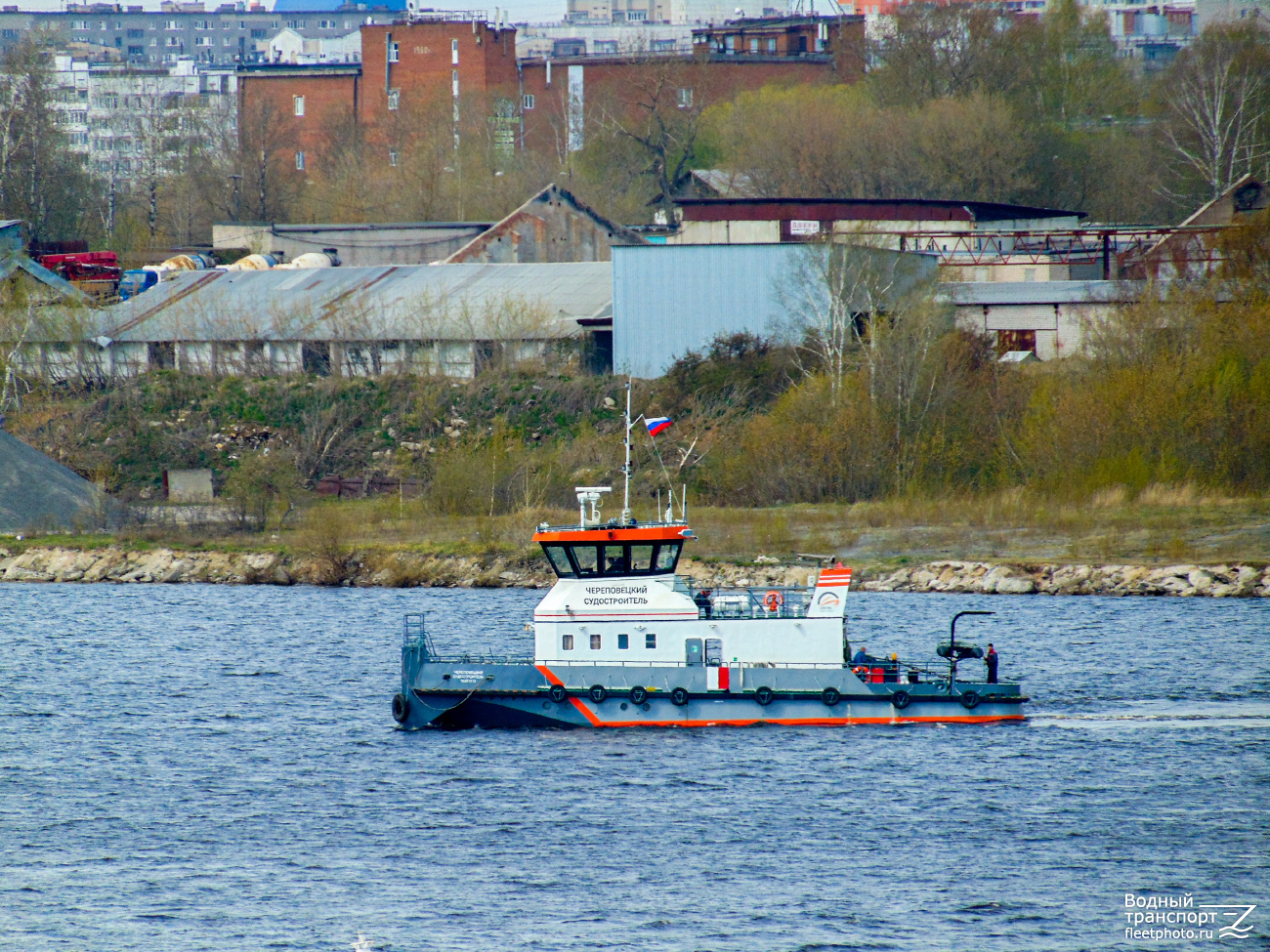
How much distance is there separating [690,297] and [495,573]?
1968 cm

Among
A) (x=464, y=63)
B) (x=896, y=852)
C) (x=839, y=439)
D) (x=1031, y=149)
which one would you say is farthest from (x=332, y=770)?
(x=464, y=63)

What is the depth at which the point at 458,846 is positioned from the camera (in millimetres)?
26578

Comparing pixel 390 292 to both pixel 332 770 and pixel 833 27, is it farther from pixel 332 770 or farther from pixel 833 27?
pixel 833 27

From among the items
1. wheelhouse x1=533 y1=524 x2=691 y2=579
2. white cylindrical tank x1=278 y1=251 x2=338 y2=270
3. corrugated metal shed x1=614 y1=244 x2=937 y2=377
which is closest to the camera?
wheelhouse x1=533 y1=524 x2=691 y2=579

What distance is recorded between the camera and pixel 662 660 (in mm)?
32625

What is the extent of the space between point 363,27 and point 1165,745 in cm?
12127

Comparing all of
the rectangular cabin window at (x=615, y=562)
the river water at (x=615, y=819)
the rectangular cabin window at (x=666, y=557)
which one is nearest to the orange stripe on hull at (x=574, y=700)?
the river water at (x=615, y=819)

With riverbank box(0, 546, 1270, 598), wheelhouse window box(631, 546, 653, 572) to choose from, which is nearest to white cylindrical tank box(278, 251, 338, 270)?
A: riverbank box(0, 546, 1270, 598)

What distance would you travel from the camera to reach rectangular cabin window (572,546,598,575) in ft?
106

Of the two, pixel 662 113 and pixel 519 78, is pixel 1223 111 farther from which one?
pixel 519 78

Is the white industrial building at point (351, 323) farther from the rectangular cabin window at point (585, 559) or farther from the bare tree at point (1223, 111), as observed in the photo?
the bare tree at point (1223, 111)

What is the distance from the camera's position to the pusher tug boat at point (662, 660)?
106 ft

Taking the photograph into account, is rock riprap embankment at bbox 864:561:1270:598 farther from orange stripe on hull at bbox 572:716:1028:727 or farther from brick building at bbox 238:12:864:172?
brick building at bbox 238:12:864:172
